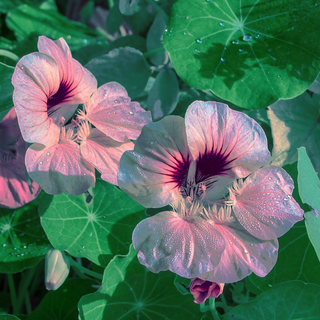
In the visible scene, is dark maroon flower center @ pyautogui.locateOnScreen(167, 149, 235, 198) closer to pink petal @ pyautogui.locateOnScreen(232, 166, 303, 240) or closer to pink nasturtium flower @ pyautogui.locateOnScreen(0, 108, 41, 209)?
pink petal @ pyautogui.locateOnScreen(232, 166, 303, 240)

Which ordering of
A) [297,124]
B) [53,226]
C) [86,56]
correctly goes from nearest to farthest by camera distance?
[53,226] < [297,124] < [86,56]

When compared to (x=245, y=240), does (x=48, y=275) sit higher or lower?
lower

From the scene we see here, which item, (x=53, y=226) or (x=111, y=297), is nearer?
(x=111, y=297)

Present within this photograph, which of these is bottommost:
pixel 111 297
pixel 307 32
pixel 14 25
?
pixel 111 297

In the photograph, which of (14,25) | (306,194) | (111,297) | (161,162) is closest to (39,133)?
(161,162)

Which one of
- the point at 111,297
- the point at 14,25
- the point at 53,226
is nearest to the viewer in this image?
the point at 111,297

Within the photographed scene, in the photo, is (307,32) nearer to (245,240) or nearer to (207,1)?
(207,1)

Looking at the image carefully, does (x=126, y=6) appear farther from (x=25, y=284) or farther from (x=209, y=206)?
(x=25, y=284)
